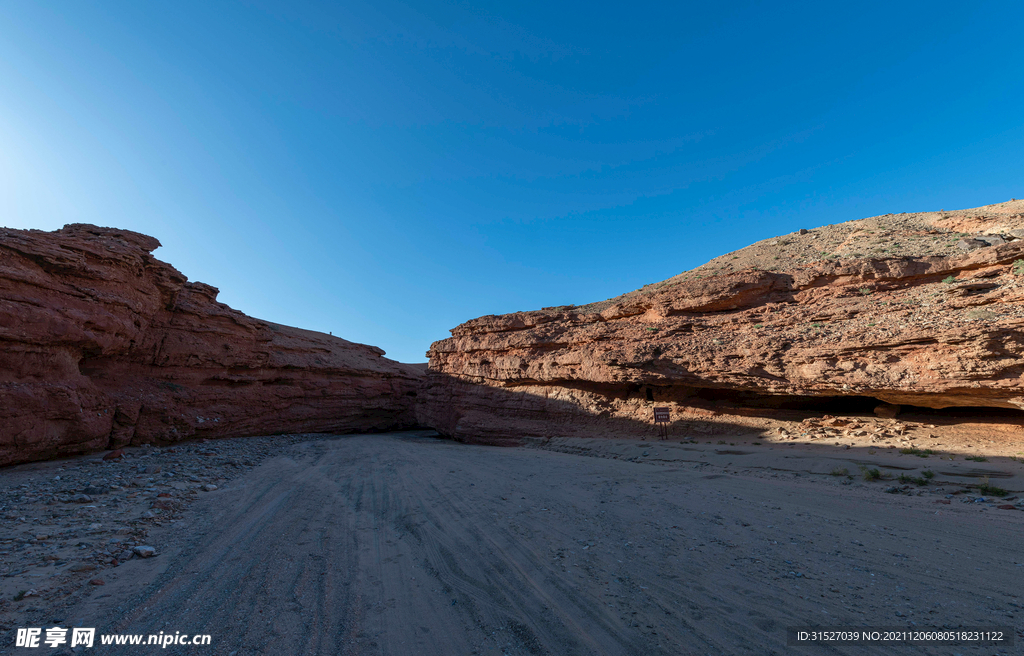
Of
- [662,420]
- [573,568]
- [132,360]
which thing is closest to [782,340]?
[662,420]

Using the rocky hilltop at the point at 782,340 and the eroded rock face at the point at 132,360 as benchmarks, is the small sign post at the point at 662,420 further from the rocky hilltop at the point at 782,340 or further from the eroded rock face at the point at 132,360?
the eroded rock face at the point at 132,360

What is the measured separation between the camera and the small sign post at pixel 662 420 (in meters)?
14.1

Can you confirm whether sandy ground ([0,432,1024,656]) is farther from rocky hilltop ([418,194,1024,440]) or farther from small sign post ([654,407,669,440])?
small sign post ([654,407,669,440])

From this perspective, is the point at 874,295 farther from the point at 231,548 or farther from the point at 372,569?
the point at 231,548

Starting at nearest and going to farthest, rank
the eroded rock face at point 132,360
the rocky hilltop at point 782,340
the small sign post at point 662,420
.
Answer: the rocky hilltop at point 782,340, the eroded rock face at point 132,360, the small sign post at point 662,420

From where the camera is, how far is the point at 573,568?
432 cm

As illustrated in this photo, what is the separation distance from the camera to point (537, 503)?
6914 millimetres

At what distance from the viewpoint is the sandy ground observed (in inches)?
126

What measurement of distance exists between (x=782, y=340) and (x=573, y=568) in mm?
11705

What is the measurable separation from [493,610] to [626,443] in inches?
456

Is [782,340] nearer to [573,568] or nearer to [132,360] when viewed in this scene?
[573,568]

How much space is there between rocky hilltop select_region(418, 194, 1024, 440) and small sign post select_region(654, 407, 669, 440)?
2.23 feet

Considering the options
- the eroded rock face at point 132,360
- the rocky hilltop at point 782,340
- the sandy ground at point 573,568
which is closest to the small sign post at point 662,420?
the rocky hilltop at point 782,340

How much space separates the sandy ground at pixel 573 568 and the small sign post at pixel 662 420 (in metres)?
6.01
